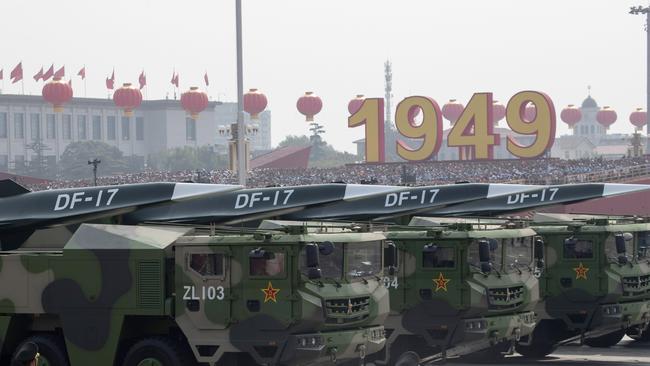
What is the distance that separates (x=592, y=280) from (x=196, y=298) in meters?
7.68

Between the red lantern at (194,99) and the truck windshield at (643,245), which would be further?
the red lantern at (194,99)

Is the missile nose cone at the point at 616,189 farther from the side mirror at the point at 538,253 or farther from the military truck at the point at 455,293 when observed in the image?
the military truck at the point at 455,293

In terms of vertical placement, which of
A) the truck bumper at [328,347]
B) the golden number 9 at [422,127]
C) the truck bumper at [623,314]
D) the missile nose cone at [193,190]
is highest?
the golden number 9 at [422,127]

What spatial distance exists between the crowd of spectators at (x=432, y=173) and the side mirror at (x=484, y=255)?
146 ft

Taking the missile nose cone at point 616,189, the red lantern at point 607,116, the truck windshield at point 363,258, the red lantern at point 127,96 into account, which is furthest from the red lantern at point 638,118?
the truck windshield at point 363,258

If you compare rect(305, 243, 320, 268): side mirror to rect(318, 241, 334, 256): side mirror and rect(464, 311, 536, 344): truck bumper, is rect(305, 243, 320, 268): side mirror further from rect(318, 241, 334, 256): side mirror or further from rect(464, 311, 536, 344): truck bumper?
rect(464, 311, 536, 344): truck bumper

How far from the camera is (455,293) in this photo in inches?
738

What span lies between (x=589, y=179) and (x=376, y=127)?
23.0 metres

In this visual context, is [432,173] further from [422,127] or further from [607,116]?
[607,116]

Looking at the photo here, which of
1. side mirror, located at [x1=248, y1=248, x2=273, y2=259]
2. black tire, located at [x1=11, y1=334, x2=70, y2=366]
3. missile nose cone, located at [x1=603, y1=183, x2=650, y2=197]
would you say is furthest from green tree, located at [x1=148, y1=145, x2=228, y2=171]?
side mirror, located at [x1=248, y1=248, x2=273, y2=259]

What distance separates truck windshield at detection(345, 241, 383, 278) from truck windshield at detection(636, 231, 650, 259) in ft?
20.8

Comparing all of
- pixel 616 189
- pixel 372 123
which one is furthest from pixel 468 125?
pixel 616 189

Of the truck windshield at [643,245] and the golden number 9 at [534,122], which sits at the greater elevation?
the golden number 9 at [534,122]

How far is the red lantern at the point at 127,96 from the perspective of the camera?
364 feet
